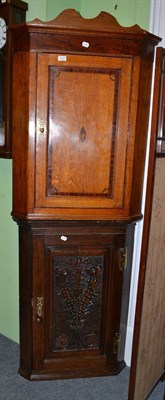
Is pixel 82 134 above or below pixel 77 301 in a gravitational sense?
above

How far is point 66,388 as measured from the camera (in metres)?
1.97

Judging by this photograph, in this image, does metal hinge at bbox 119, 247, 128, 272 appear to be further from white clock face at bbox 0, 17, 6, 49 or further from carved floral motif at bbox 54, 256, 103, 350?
white clock face at bbox 0, 17, 6, 49

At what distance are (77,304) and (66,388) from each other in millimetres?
510

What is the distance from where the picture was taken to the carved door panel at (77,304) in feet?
5.90

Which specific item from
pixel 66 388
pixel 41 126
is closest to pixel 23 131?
pixel 41 126

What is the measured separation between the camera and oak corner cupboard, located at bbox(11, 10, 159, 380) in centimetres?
154

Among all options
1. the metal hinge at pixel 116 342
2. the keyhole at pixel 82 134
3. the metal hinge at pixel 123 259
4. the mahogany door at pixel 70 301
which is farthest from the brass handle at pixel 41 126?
the metal hinge at pixel 116 342

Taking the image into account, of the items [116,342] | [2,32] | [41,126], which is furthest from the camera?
[116,342]

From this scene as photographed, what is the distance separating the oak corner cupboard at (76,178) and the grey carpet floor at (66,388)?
0.24 ft

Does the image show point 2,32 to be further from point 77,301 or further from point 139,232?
point 77,301

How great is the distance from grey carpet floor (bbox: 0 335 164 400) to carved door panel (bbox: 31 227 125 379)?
0.07 meters

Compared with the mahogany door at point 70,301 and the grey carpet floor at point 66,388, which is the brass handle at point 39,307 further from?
the grey carpet floor at point 66,388

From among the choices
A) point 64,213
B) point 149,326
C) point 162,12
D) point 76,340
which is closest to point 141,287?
point 149,326

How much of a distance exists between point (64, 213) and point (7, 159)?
582mm
